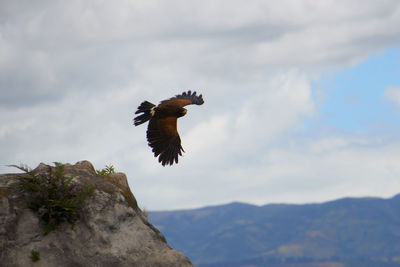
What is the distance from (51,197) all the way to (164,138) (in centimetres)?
696

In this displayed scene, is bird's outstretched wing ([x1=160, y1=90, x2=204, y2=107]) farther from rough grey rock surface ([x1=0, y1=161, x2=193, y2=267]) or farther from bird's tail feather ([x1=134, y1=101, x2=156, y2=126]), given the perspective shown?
rough grey rock surface ([x1=0, y1=161, x2=193, y2=267])

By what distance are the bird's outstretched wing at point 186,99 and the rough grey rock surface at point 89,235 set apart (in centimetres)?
690

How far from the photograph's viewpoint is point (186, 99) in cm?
2592

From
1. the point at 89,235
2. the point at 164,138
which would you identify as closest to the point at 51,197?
the point at 89,235

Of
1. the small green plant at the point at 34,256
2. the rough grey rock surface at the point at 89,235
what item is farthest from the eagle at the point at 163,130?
the small green plant at the point at 34,256

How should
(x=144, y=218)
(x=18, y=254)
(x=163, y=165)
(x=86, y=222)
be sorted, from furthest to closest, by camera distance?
(x=163, y=165) → (x=144, y=218) → (x=86, y=222) → (x=18, y=254)


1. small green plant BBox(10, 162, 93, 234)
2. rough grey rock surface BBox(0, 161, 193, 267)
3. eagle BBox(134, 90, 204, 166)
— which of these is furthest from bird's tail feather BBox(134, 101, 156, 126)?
small green plant BBox(10, 162, 93, 234)

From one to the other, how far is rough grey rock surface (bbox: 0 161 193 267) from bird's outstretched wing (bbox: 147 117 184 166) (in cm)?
439

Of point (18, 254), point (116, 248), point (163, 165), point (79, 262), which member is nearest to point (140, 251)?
point (116, 248)

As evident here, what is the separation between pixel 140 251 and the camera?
1655 centimetres

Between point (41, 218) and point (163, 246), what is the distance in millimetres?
3266

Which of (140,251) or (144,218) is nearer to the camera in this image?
(140,251)

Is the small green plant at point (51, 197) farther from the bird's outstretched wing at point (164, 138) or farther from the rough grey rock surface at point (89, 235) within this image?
the bird's outstretched wing at point (164, 138)

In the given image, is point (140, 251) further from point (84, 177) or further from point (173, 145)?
point (173, 145)
